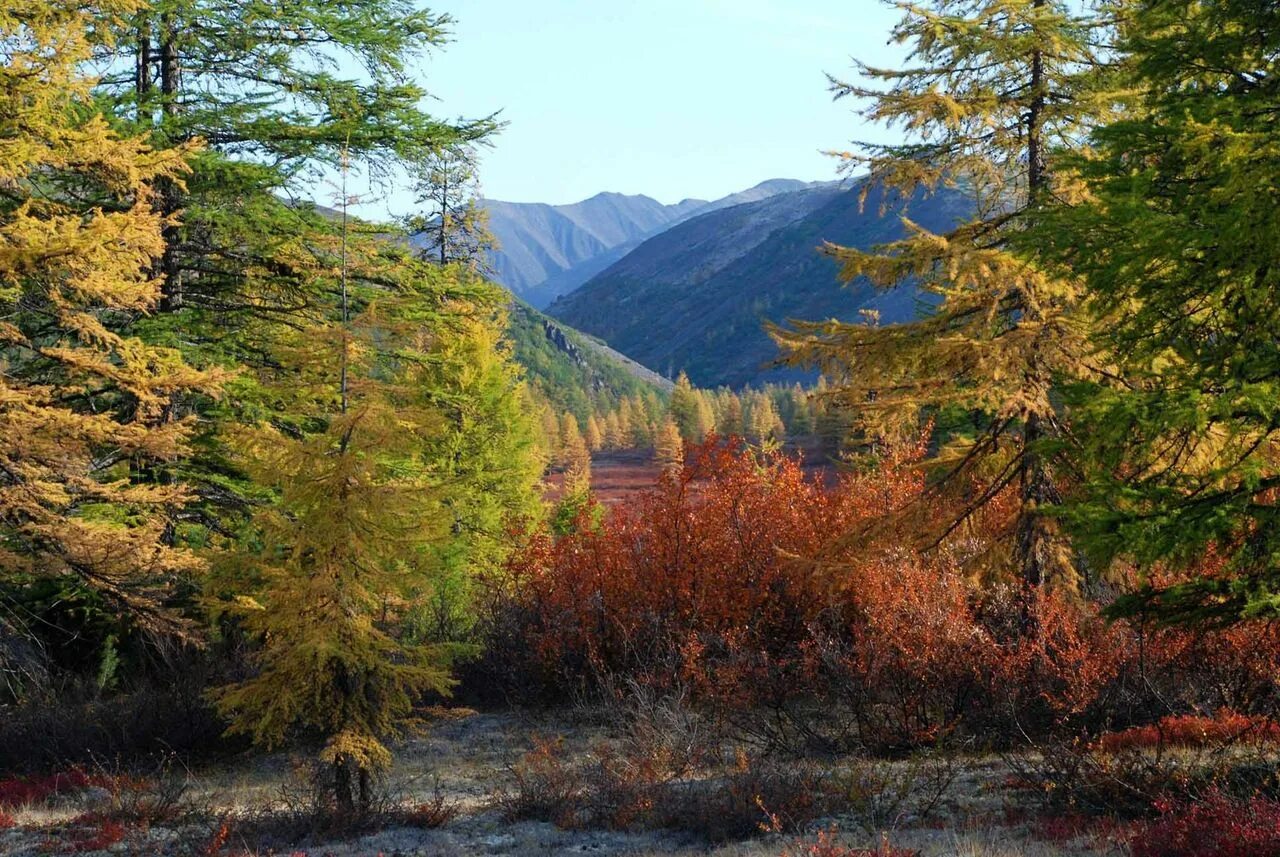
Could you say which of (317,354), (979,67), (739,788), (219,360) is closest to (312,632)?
(317,354)

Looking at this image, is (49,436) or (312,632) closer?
(312,632)

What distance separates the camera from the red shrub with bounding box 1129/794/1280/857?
488cm

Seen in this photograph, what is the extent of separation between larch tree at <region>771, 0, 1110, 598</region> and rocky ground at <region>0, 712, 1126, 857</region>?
11.8 ft

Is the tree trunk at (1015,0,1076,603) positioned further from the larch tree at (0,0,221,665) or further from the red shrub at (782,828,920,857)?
the larch tree at (0,0,221,665)

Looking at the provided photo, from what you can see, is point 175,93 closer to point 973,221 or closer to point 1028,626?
point 973,221

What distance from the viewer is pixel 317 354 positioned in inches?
309

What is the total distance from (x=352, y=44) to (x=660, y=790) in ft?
37.6

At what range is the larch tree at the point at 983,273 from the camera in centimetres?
961

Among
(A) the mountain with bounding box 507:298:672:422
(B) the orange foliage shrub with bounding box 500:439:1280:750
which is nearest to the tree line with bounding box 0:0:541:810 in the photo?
(B) the orange foliage shrub with bounding box 500:439:1280:750

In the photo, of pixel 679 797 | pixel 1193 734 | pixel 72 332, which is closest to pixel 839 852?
pixel 679 797

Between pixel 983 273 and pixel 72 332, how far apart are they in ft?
36.7

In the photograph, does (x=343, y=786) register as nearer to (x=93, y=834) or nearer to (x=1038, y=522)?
(x=93, y=834)

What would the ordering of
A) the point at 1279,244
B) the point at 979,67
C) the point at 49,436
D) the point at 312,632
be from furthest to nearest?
the point at 979,67
the point at 49,436
the point at 312,632
the point at 1279,244

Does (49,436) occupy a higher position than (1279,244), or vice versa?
(1279,244)
